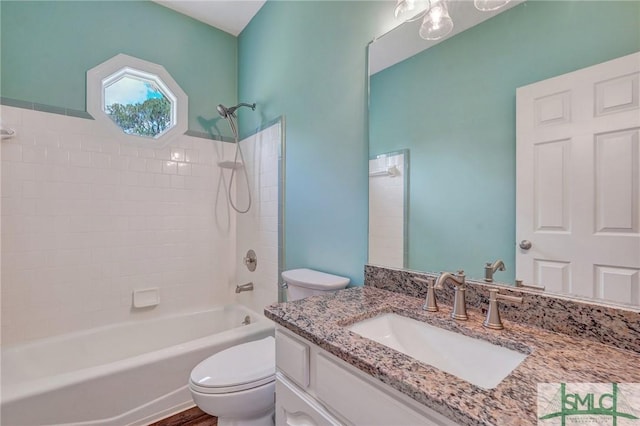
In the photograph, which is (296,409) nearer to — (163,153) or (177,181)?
(177,181)

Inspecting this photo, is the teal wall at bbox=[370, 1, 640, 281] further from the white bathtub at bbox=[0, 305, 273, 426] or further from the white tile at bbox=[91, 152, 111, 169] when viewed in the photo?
the white tile at bbox=[91, 152, 111, 169]

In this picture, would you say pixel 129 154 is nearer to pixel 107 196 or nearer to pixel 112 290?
pixel 107 196

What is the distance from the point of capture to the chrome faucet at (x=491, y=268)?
961mm

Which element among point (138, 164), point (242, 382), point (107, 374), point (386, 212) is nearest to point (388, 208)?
point (386, 212)

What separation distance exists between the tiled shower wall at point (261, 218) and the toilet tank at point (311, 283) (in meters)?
0.48

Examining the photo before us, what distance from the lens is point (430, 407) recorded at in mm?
537

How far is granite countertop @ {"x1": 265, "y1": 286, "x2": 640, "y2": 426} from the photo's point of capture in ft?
1.63

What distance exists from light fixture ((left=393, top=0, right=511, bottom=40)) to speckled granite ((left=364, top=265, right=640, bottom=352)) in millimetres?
981

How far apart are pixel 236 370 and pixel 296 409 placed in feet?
1.77

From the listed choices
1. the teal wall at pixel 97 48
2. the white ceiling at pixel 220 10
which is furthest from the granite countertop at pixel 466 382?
the white ceiling at pixel 220 10

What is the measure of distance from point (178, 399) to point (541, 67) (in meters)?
2.28

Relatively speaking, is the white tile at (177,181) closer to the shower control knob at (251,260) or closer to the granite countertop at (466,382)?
the shower control knob at (251,260)

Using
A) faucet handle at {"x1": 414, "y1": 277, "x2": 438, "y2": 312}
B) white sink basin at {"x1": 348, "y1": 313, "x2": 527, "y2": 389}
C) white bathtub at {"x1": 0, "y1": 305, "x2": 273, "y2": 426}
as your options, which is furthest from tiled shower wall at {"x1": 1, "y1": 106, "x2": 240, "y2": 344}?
faucet handle at {"x1": 414, "y1": 277, "x2": 438, "y2": 312}

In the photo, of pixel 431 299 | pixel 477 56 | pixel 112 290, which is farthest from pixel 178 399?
pixel 477 56
